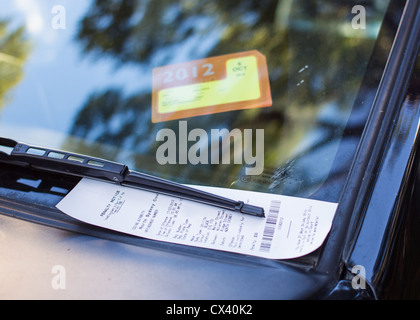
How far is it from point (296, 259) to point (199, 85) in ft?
1.89

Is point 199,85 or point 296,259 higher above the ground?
point 199,85

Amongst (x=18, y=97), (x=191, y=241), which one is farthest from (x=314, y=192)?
(x=18, y=97)

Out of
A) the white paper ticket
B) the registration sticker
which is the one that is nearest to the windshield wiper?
the white paper ticket

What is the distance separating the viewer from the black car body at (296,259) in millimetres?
894

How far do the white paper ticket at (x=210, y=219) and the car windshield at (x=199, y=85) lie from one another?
0.06m

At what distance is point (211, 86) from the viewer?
1322mm

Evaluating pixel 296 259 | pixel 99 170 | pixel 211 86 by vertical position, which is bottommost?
pixel 296 259

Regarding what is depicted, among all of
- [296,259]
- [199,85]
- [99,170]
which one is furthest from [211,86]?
[296,259]

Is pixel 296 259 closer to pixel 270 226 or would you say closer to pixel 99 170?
pixel 270 226

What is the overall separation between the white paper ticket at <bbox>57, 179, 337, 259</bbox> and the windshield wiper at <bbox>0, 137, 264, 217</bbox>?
0.05ft

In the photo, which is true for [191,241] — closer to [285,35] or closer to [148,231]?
[148,231]

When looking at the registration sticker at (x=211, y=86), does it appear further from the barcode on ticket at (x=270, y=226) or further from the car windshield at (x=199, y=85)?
the barcode on ticket at (x=270, y=226)

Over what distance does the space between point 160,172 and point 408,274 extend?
597 mm
